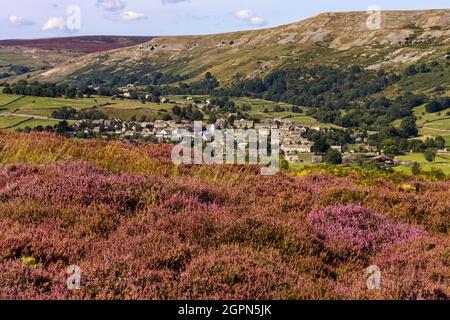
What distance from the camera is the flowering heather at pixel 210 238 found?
599 centimetres

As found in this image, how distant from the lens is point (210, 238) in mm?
7859

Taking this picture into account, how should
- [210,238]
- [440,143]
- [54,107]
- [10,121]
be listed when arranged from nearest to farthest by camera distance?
[210,238]
[10,121]
[54,107]
[440,143]

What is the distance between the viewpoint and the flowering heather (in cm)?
599
